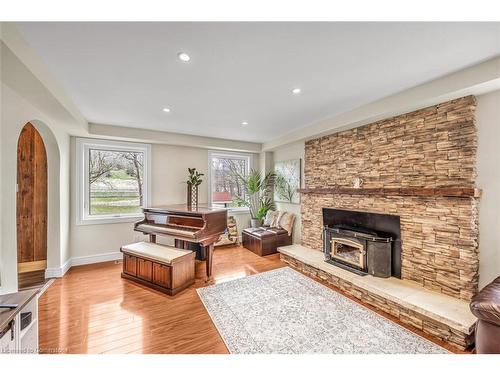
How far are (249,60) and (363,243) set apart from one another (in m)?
2.69

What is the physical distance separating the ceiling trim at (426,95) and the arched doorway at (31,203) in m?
4.72

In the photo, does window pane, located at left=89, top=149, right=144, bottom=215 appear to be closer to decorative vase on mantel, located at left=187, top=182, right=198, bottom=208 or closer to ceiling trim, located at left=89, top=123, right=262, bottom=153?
ceiling trim, located at left=89, top=123, right=262, bottom=153

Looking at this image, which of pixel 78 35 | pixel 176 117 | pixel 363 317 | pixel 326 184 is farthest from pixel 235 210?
pixel 78 35

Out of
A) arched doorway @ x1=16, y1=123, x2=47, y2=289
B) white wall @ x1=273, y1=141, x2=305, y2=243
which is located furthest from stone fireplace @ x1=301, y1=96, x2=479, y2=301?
arched doorway @ x1=16, y1=123, x2=47, y2=289

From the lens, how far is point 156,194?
439 centimetres

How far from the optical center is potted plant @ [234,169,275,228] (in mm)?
5156

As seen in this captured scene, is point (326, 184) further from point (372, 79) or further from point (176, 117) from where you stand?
point (176, 117)

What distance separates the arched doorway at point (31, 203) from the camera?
3.33 m

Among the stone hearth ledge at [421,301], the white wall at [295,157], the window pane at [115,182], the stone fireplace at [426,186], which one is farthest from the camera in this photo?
the white wall at [295,157]

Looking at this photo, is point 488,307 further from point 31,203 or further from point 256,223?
point 31,203

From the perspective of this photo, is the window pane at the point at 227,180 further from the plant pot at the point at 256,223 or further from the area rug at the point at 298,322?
the area rug at the point at 298,322

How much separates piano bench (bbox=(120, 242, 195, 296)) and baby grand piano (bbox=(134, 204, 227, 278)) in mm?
247

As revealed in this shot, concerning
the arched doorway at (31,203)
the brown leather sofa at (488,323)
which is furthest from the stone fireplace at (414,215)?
the arched doorway at (31,203)

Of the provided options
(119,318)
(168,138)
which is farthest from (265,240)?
(168,138)
